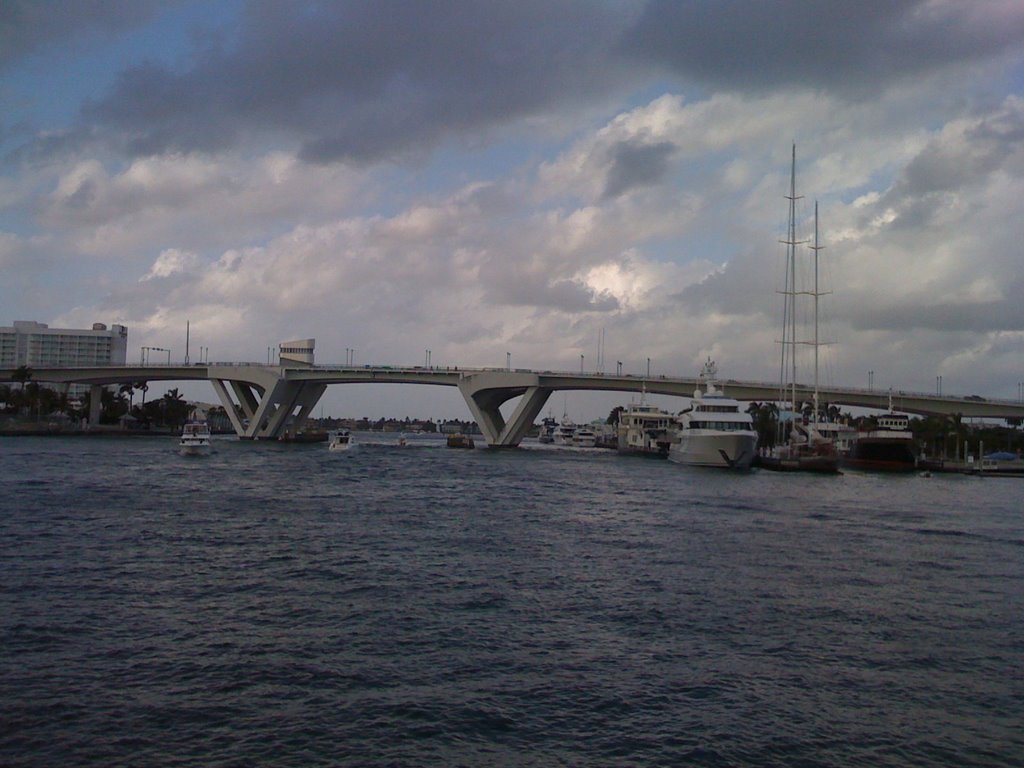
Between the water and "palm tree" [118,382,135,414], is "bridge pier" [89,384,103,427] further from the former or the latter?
the water

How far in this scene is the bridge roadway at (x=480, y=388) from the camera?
106625 mm

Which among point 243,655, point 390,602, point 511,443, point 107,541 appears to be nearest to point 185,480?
point 107,541

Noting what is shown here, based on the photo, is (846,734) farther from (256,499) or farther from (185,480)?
(185,480)

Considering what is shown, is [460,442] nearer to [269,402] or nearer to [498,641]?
[269,402]

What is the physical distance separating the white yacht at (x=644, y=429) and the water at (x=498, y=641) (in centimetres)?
8575

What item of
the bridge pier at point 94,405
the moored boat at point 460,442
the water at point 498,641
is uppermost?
the bridge pier at point 94,405

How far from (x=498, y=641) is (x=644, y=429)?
11271cm

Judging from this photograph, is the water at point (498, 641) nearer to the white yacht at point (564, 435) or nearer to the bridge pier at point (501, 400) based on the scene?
the bridge pier at point (501, 400)

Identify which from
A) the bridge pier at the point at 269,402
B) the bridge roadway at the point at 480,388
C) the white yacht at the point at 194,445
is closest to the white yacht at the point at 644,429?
the bridge roadway at the point at 480,388

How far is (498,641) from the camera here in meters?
16.7

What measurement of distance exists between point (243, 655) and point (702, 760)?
8.04m

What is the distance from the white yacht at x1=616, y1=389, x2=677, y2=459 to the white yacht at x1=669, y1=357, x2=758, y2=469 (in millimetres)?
34563

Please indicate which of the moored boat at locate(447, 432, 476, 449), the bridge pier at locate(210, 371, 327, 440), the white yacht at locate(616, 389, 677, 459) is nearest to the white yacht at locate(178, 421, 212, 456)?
the bridge pier at locate(210, 371, 327, 440)

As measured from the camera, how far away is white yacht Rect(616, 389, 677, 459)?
4776 inches
